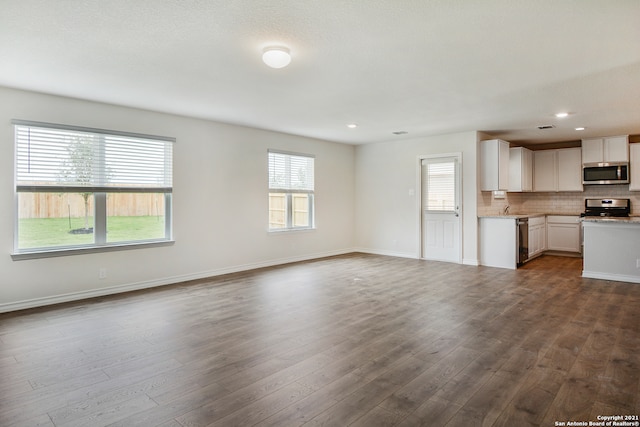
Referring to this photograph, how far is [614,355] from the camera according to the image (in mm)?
2885

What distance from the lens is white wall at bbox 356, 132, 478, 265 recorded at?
6.88 m

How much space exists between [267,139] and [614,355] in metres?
5.68

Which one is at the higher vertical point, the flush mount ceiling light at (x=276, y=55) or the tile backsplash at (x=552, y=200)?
the flush mount ceiling light at (x=276, y=55)

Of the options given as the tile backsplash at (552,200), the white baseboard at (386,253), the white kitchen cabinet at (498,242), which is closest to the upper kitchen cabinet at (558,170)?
the tile backsplash at (552,200)

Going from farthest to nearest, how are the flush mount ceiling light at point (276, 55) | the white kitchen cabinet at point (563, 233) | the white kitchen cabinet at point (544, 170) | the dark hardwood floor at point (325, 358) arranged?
1. the white kitchen cabinet at point (544, 170)
2. the white kitchen cabinet at point (563, 233)
3. the flush mount ceiling light at point (276, 55)
4. the dark hardwood floor at point (325, 358)

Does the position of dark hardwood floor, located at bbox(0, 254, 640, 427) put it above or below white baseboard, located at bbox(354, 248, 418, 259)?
below

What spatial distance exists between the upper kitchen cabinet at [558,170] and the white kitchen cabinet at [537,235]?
2.72 feet

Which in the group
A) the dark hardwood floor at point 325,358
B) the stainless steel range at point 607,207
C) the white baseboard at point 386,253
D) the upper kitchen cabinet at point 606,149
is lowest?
the dark hardwood floor at point 325,358

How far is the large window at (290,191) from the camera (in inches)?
274

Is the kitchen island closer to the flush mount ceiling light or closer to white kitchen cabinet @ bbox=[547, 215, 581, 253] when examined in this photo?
white kitchen cabinet @ bbox=[547, 215, 581, 253]

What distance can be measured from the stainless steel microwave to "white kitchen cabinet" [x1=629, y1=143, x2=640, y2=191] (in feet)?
0.30

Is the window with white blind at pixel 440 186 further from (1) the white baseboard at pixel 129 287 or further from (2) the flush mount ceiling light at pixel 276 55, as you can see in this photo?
(2) the flush mount ceiling light at pixel 276 55

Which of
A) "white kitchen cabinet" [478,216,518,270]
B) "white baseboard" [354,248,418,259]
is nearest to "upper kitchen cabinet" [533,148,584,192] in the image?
"white kitchen cabinet" [478,216,518,270]

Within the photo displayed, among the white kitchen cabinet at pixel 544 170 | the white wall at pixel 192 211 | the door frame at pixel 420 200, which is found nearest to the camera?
the white wall at pixel 192 211
